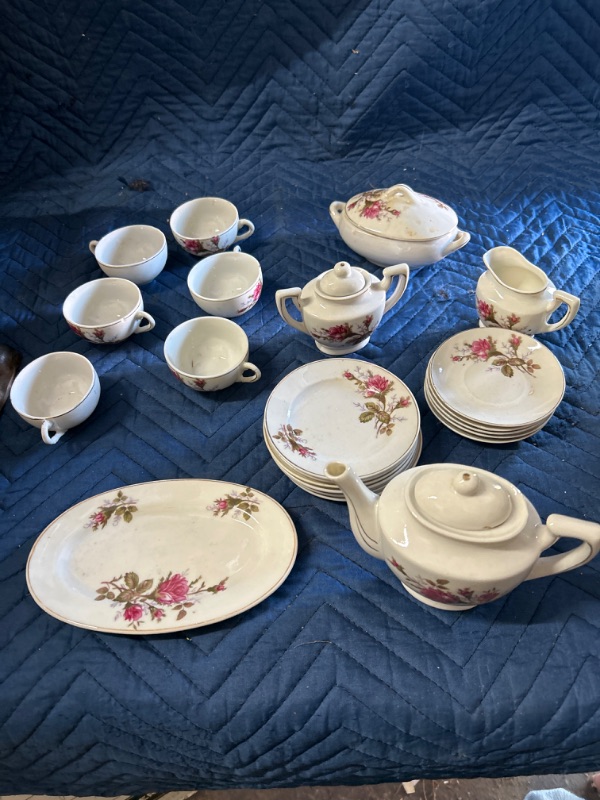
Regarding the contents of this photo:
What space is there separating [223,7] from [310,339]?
0.76 m

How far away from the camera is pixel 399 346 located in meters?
0.87

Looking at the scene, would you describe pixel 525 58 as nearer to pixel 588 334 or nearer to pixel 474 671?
pixel 588 334

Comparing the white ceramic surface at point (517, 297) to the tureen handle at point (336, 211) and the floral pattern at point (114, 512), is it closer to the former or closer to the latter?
the tureen handle at point (336, 211)

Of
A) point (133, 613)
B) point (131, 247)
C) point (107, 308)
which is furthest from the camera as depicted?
point (131, 247)

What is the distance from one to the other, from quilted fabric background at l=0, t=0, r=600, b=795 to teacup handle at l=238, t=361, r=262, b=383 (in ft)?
0.04

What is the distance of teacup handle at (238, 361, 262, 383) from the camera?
81cm

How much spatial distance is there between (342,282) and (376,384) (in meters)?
0.14

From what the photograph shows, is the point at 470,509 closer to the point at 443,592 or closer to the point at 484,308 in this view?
the point at 443,592

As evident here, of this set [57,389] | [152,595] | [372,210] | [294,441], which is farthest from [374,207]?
[152,595]

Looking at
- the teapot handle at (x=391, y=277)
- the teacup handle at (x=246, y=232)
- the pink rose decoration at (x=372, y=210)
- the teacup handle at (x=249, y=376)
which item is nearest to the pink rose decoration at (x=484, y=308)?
the teapot handle at (x=391, y=277)

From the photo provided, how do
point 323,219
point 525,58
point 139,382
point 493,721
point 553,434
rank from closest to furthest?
1. point 493,721
2. point 553,434
3. point 139,382
4. point 323,219
5. point 525,58

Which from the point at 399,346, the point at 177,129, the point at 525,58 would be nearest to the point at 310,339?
the point at 399,346

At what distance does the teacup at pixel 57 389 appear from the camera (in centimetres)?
78

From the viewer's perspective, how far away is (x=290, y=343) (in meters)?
0.88
